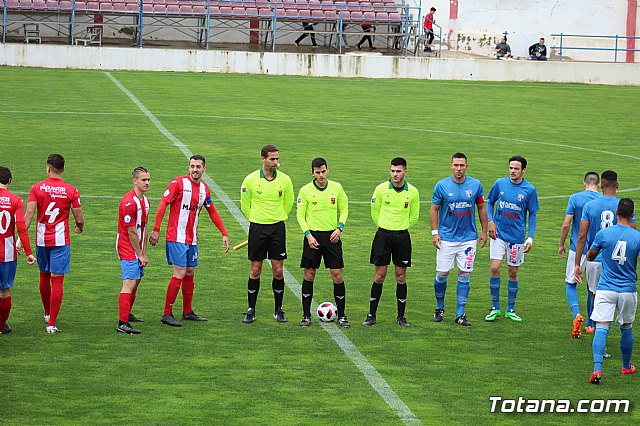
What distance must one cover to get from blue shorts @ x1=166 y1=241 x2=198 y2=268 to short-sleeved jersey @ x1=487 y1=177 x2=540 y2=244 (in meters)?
3.54

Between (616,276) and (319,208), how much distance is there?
10.8 ft

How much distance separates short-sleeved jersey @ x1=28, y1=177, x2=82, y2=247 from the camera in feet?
36.9

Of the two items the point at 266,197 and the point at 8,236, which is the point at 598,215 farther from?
the point at 8,236

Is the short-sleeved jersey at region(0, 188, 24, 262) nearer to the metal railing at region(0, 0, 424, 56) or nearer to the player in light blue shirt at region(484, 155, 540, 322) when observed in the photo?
the player in light blue shirt at region(484, 155, 540, 322)

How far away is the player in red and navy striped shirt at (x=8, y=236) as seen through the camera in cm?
1105

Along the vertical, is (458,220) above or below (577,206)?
below

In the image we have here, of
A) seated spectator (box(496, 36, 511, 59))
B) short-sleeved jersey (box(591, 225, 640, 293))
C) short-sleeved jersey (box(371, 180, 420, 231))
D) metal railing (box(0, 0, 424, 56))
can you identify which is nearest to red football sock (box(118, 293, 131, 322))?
short-sleeved jersey (box(371, 180, 420, 231))

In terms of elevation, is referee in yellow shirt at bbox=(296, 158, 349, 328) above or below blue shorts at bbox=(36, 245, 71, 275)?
above

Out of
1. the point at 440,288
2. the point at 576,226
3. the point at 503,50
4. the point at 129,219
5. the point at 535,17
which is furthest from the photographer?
the point at 535,17

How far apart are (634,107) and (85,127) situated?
19.8 metres

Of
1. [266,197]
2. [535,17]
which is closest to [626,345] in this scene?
[266,197]

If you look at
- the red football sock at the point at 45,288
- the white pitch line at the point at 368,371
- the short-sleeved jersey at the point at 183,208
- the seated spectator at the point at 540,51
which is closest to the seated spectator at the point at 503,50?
the seated spectator at the point at 540,51

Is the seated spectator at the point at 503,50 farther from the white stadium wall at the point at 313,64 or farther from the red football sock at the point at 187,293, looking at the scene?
the red football sock at the point at 187,293

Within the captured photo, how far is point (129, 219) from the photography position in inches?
442
